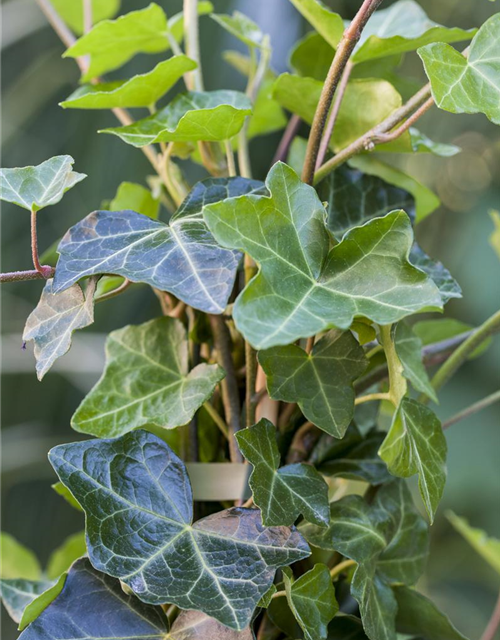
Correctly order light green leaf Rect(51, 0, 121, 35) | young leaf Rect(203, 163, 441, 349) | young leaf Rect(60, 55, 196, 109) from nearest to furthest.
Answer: young leaf Rect(203, 163, 441, 349) < young leaf Rect(60, 55, 196, 109) < light green leaf Rect(51, 0, 121, 35)

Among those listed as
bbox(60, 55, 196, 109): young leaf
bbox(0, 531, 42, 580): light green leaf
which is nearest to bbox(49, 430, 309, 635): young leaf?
bbox(60, 55, 196, 109): young leaf

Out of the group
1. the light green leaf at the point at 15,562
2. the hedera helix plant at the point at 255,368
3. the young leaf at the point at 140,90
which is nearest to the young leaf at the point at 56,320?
the hedera helix plant at the point at 255,368

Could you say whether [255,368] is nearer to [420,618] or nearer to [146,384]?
[146,384]

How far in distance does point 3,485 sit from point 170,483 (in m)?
1.03

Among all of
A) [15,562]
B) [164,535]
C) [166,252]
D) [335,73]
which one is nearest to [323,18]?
[335,73]

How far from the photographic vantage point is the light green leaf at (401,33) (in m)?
0.41

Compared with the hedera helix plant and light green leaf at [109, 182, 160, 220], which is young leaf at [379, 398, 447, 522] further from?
light green leaf at [109, 182, 160, 220]

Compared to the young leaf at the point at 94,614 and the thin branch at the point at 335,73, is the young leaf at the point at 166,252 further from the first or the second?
the young leaf at the point at 94,614

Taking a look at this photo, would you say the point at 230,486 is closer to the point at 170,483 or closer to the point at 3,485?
the point at 170,483

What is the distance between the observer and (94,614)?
0.36 metres

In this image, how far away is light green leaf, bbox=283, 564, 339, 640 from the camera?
34 centimetres

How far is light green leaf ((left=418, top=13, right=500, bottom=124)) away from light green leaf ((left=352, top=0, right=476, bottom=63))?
5 centimetres

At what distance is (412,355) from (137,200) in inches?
9.6

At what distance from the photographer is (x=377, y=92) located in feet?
1.43
